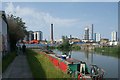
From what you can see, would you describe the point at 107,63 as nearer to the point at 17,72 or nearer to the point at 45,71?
the point at 17,72

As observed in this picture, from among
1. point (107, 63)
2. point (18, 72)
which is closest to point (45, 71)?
point (18, 72)

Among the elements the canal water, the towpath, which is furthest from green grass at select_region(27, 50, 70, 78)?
the canal water

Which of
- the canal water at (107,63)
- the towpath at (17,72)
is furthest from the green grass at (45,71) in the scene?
the canal water at (107,63)

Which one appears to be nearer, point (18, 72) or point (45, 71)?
point (45, 71)

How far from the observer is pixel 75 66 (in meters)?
21.4

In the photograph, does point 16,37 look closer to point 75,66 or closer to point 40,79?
point 75,66

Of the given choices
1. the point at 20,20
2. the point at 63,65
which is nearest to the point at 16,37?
the point at 20,20

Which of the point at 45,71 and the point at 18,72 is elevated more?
the point at 45,71

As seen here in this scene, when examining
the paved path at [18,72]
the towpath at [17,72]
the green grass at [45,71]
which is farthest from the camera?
the paved path at [18,72]

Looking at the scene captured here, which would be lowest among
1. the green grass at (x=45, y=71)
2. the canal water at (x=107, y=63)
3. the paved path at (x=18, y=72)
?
the canal water at (x=107, y=63)

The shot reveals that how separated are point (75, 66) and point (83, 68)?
63cm

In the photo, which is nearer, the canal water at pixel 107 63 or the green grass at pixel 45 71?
the green grass at pixel 45 71

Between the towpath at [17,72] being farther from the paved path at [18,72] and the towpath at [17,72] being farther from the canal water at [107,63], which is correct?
the canal water at [107,63]

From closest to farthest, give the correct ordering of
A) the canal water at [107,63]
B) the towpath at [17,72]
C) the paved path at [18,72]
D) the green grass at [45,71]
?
the green grass at [45,71], the towpath at [17,72], the paved path at [18,72], the canal water at [107,63]
